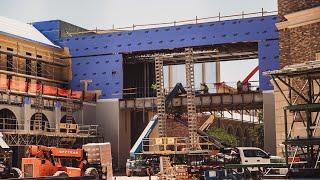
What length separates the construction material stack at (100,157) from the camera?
115ft

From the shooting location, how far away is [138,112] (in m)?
66.4

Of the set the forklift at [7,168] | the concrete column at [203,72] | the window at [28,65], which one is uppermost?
the concrete column at [203,72]

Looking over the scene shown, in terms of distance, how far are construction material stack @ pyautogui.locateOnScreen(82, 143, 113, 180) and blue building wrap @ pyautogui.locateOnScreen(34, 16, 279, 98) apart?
23.1 m

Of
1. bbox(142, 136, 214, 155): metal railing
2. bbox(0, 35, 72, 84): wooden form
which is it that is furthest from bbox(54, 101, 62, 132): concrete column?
bbox(142, 136, 214, 155): metal railing

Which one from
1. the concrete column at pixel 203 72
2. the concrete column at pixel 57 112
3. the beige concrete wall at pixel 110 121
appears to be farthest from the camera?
the concrete column at pixel 203 72

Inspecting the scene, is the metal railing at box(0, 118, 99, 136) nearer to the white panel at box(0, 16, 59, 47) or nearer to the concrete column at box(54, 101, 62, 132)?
the concrete column at box(54, 101, 62, 132)

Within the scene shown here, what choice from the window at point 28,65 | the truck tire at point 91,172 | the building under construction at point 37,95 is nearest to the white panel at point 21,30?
the building under construction at point 37,95

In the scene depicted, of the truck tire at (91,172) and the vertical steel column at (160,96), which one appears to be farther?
the vertical steel column at (160,96)

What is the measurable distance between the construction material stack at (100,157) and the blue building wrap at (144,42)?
23.1 meters

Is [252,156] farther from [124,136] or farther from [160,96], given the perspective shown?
[124,136]

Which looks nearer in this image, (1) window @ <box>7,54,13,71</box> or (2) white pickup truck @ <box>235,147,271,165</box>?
(2) white pickup truck @ <box>235,147,271,165</box>

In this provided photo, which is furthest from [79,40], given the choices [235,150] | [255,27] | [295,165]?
[295,165]

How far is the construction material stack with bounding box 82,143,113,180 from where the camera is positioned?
35.2m

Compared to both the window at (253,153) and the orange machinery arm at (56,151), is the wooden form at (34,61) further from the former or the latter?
the window at (253,153)
